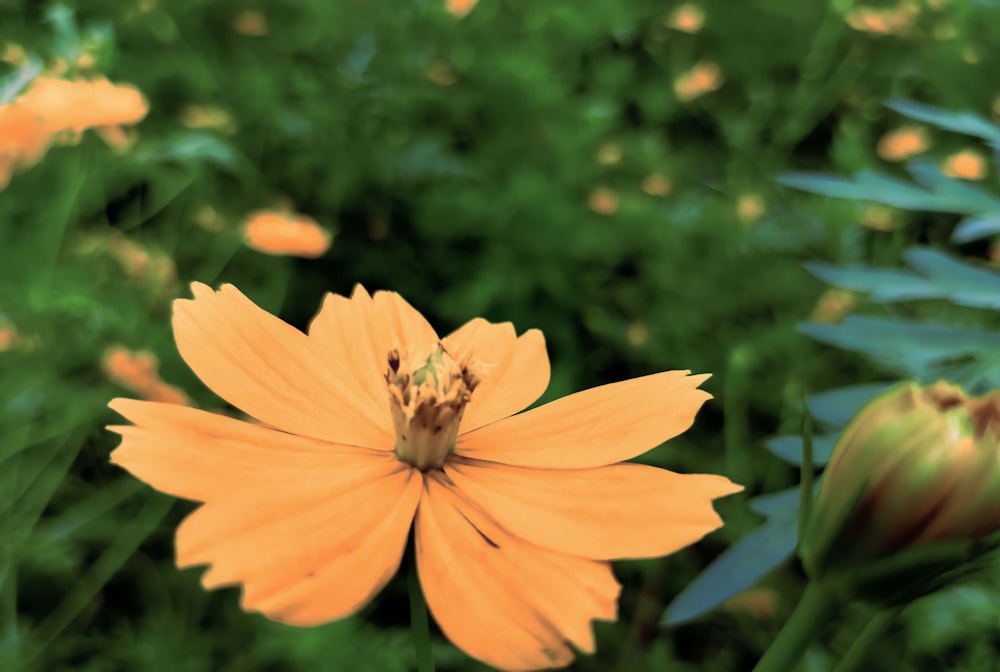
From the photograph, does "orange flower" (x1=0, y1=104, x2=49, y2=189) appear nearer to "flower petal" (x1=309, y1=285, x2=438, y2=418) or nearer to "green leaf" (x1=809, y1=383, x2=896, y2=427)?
"flower petal" (x1=309, y1=285, x2=438, y2=418)

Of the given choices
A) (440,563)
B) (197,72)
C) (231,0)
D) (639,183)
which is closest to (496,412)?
(440,563)

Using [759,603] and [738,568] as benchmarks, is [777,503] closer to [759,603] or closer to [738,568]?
[738,568]

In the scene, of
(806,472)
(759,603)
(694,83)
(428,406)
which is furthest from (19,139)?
(694,83)

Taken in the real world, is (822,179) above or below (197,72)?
above

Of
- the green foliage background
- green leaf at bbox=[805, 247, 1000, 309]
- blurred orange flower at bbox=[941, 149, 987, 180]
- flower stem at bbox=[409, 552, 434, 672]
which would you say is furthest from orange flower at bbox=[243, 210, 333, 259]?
blurred orange flower at bbox=[941, 149, 987, 180]

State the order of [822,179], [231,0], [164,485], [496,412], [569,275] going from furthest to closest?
[231,0], [569,275], [822,179], [496,412], [164,485]

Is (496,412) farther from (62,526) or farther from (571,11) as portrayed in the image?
(571,11)

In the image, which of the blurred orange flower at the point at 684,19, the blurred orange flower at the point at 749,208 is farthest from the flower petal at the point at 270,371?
the blurred orange flower at the point at 684,19
